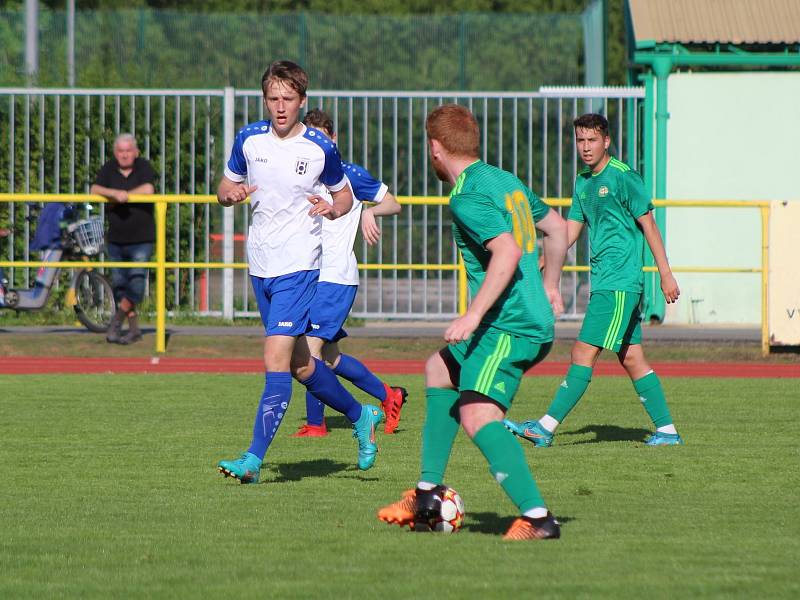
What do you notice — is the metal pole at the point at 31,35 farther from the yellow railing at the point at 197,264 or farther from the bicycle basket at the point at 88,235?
the yellow railing at the point at 197,264

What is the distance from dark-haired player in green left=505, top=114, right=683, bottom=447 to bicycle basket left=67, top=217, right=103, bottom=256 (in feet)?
24.0

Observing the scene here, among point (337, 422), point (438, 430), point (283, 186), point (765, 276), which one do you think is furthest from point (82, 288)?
point (438, 430)

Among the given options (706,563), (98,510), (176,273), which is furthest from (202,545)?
(176,273)

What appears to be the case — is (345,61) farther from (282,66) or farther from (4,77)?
(282,66)

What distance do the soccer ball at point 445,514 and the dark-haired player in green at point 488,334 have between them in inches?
0.5


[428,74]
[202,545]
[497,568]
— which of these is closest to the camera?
[497,568]

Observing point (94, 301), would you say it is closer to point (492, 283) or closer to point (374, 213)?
point (374, 213)

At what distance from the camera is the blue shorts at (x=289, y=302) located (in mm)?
7246

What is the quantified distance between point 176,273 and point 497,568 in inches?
489

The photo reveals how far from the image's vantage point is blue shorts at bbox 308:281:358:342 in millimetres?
9180

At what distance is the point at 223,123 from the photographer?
17.8 metres

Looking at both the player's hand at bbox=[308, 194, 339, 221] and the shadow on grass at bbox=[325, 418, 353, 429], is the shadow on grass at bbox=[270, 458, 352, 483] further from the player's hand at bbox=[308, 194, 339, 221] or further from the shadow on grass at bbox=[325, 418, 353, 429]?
the shadow on grass at bbox=[325, 418, 353, 429]

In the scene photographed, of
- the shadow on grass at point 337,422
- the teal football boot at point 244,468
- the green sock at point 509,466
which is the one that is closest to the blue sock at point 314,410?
the shadow on grass at point 337,422

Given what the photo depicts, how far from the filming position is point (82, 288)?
15.3 metres
